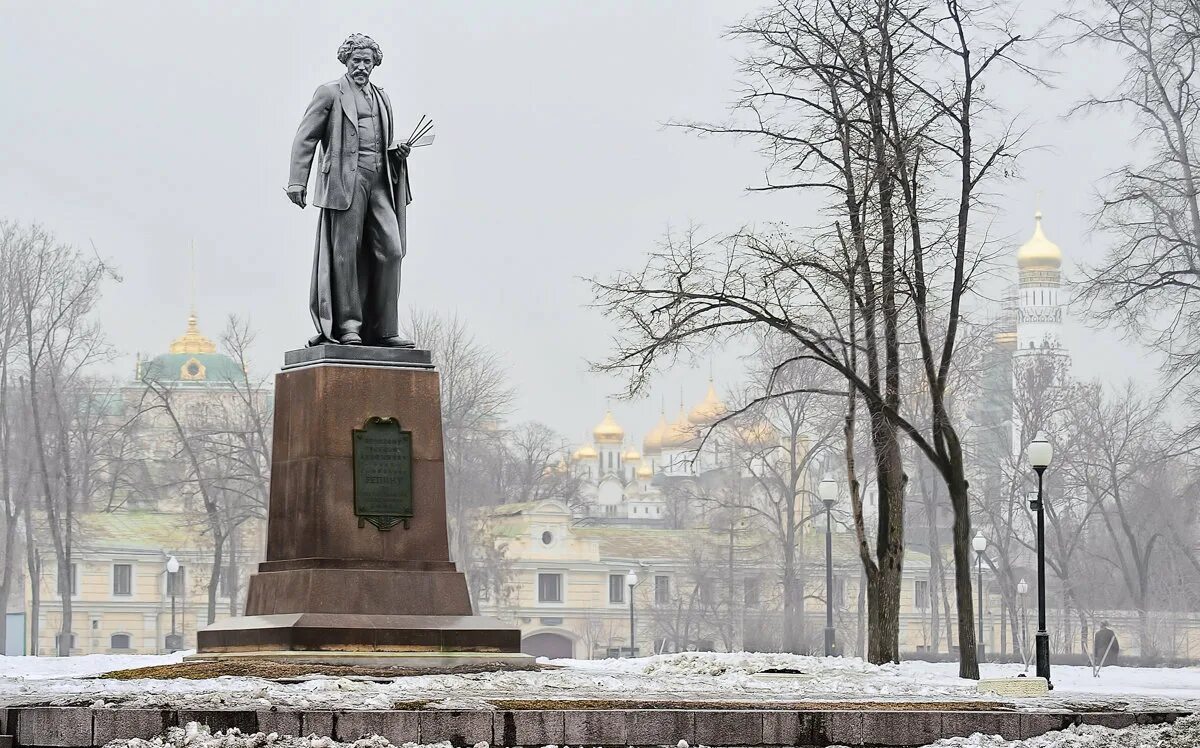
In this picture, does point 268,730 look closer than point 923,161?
Yes

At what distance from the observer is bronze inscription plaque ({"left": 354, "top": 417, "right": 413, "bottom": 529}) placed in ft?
48.6

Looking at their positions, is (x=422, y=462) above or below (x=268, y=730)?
above

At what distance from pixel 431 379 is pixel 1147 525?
141 ft

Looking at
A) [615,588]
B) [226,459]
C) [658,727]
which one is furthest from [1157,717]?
[615,588]

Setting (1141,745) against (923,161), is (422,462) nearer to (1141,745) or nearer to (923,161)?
(1141,745)

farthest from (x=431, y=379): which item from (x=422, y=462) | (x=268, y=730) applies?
(x=268, y=730)

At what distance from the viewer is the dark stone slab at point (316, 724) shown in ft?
31.1

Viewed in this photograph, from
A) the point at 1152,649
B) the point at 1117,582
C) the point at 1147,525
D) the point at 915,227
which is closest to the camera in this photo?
the point at 915,227

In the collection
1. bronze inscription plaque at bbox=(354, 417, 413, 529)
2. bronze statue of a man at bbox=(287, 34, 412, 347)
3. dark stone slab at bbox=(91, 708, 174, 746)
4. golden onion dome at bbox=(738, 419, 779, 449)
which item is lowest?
dark stone slab at bbox=(91, 708, 174, 746)

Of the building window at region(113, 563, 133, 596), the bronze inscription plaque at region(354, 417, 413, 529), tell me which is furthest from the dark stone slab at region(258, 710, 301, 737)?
the building window at region(113, 563, 133, 596)

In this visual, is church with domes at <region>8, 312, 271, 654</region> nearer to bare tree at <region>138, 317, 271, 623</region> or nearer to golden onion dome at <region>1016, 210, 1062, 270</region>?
bare tree at <region>138, 317, 271, 623</region>

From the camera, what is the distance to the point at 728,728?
32.7 ft

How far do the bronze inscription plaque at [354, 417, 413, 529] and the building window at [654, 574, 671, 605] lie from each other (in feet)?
216

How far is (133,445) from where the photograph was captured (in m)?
58.0
